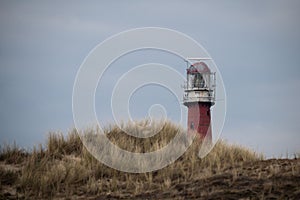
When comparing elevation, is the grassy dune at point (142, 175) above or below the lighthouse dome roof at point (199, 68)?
below

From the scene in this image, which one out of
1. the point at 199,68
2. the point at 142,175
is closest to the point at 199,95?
the point at 199,68

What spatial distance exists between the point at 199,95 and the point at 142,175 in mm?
10825

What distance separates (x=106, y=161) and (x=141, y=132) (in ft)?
7.33

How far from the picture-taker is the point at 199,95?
21516mm

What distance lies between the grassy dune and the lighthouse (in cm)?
741

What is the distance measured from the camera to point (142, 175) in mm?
11289

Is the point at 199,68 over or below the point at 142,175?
over

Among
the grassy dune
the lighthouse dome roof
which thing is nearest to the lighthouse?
the lighthouse dome roof

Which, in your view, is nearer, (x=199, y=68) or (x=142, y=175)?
(x=142, y=175)

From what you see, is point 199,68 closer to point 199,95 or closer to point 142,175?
point 199,95

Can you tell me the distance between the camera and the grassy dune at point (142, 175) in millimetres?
8820

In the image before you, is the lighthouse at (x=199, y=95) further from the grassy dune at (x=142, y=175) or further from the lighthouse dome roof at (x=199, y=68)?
the grassy dune at (x=142, y=175)

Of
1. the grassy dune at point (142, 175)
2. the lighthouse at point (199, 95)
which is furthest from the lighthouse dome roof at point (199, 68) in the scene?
the grassy dune at point (142, 175)

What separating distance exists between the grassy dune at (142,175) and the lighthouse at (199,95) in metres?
7.41
